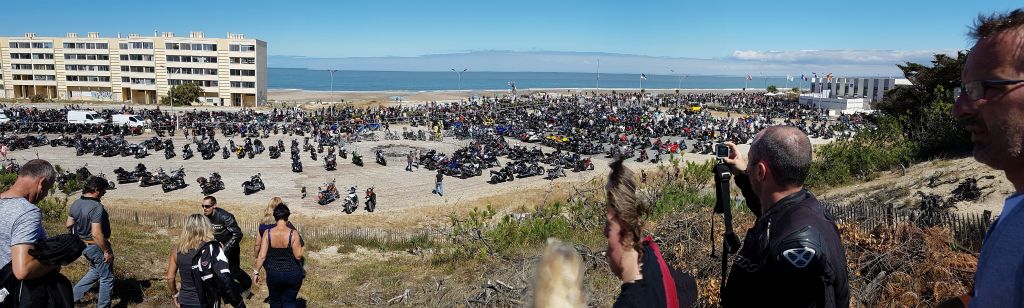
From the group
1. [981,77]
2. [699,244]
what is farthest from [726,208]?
[699,244]

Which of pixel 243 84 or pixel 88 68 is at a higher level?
pixel 88 68

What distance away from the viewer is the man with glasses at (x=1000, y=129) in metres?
1.60

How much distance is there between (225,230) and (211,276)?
2.11 metres

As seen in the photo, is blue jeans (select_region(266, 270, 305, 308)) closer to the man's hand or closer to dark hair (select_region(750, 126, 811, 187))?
the man's hand

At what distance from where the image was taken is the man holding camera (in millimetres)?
2449

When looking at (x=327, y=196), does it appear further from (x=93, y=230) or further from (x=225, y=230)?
(x=93, y=230)

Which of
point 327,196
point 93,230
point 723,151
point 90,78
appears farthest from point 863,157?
point 90,78

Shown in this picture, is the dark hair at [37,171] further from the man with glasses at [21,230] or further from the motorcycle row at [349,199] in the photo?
the motorcycle row at [349,199]

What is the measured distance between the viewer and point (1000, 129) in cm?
169

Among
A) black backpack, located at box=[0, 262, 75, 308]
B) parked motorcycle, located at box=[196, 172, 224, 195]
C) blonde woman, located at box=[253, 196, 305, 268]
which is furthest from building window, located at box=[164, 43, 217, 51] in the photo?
black backpack, located at box=[0, 262, 75, 308]

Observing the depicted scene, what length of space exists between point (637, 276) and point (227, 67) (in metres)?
84.2

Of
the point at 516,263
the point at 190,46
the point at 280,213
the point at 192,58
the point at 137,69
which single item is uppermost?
the point at 190,46

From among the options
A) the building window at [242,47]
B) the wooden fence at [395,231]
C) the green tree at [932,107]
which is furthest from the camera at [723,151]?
the building window at [242,47]

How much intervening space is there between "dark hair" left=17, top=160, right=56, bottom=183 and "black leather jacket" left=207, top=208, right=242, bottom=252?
122 inches
